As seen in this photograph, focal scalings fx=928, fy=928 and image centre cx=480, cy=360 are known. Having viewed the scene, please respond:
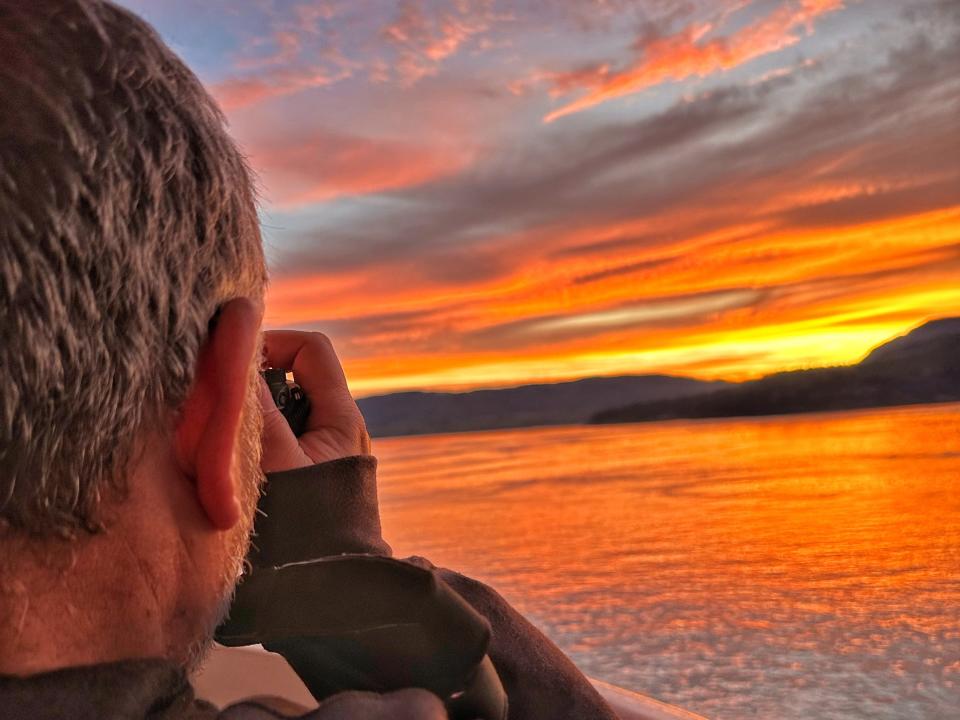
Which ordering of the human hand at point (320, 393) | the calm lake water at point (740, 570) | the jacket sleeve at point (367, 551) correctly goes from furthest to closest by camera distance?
the calm lake water at point (740, 570), the human hand at point (320, 393), the jacket sleeve at point (367, 551)

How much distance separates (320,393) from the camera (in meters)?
0.87

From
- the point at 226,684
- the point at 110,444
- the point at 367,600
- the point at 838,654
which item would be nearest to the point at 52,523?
the point at 110,444

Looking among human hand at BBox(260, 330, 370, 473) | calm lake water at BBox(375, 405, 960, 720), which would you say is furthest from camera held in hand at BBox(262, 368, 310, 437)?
calm lake water at BBox(375, 405, 960, 720)

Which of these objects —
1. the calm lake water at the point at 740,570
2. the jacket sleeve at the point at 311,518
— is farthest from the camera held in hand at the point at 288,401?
the calm lake water at the point at 740,570

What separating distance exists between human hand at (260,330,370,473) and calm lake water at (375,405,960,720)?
138 centimetres

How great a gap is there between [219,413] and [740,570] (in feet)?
9.80

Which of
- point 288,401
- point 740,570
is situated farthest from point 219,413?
point 740,570

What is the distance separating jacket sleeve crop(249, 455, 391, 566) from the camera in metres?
0.71

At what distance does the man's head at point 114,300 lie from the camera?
42cm

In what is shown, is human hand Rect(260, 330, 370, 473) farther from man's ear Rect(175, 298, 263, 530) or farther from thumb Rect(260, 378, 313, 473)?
man's ear Rect(175, 298, 263, 530)

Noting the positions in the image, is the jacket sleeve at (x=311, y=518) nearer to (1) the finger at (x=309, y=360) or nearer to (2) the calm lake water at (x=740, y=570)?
(1) the finger at (x=309, y=360)

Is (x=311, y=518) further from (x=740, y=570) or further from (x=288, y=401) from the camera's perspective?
(x=740, y=570)

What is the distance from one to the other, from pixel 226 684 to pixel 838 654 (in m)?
1.58

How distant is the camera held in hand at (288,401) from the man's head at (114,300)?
364 millimetres
